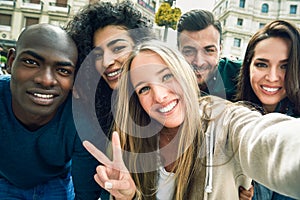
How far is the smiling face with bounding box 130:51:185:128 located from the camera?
1688 millimetres

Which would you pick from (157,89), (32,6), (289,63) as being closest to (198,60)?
(289,63)

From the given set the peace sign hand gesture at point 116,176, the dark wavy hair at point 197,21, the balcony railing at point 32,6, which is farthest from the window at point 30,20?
the peace sign hand gesture at point 116,176

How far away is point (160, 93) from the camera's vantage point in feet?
5.61

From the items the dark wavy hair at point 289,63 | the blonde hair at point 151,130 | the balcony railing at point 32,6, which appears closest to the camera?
the blonde hair at point 151,130

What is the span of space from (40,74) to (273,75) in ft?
5.07

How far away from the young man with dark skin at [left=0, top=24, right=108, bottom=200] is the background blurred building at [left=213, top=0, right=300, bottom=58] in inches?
1165

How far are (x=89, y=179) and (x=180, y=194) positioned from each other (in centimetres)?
62

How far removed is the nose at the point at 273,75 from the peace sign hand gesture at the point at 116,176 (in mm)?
1223

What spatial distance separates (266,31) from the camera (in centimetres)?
225

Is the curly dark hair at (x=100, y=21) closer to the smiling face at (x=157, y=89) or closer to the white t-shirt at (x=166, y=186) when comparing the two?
the smiling face at (x=157, y=89)

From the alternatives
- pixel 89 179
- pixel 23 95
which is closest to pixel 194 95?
pixel 89 179

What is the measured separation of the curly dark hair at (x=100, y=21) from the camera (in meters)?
Answer: 2.23

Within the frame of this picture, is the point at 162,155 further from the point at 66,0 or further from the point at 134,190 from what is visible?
the point at 66,0

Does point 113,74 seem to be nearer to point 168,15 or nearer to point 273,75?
point 273,75
